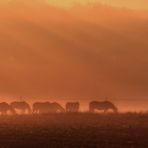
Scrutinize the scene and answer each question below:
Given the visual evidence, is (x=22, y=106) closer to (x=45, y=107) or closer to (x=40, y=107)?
(x=40, y=107)

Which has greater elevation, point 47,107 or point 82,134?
point 47,107

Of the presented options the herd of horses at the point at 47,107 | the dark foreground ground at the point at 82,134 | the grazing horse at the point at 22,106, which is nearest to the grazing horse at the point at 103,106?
the herd of horses at the point at 47,107

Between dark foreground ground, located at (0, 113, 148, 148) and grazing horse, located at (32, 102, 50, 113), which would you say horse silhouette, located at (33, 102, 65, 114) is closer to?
grazing horse, located at (32, 102, 50, 113)

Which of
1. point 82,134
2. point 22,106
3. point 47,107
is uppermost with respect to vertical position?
point 22,106

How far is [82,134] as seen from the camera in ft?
115

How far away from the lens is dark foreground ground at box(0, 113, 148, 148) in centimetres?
3050

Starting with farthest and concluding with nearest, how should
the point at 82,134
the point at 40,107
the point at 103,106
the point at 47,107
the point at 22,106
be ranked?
the point at 22,106, the point at 103,106, the point at 40,107, the point at 47,107, the point at 82,134

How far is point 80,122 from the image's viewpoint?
44.7m

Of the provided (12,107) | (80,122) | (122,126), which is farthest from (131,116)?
(12,107)

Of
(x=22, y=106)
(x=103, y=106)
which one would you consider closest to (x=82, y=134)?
(x=103, y=106)

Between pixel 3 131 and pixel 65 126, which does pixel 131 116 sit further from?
pixel 3 131

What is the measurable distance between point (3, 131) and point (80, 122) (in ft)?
29.3

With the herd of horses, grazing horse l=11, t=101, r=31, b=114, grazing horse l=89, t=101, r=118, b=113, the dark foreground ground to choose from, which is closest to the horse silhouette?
the herd of horses

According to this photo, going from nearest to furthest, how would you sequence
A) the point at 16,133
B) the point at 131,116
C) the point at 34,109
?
the point at 16,133
the point at 131,116
the point at 34,109
